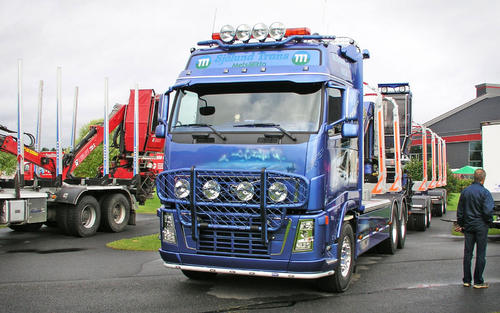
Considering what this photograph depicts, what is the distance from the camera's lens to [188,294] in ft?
22.7

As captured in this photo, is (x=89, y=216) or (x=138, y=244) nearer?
(x=138, y=244)

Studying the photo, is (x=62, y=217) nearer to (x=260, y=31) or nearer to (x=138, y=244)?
(x=138, y=244)

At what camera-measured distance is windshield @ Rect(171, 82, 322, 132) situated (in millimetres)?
6613

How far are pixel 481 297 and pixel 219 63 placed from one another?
15.6 ft

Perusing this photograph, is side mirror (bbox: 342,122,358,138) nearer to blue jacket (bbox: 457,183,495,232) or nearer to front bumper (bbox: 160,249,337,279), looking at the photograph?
front bumper (bbox: 160,249,337,279)

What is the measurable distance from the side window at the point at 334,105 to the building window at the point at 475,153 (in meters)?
51.3

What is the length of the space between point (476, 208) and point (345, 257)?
6.85ft

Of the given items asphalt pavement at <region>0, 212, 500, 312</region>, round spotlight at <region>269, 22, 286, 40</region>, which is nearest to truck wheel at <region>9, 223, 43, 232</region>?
asphalt pavement at <region>0, 212, 500, 312</region>

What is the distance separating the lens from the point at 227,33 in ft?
25.0

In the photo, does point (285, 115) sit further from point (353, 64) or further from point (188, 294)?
point (188, 294)

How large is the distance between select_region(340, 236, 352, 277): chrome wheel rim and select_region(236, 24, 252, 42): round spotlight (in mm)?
3225

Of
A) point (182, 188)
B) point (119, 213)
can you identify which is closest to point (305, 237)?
point (182, 188)

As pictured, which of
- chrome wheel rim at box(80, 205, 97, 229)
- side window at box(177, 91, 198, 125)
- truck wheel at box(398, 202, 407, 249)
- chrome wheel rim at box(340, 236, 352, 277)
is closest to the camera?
side window at box(177, 91, 198, 125)

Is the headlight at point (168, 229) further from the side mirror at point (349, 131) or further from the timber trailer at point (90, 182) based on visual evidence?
the timber trailer at point (90, 182)
